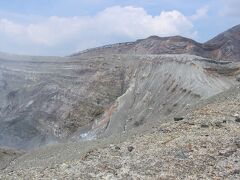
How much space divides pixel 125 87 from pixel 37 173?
1025 inches

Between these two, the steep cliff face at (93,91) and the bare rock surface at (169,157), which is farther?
the steep cliff face at (93,91)

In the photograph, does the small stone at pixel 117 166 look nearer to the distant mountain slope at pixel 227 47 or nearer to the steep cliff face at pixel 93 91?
the steep cliff face at pixel 93 91

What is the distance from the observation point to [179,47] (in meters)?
59.4

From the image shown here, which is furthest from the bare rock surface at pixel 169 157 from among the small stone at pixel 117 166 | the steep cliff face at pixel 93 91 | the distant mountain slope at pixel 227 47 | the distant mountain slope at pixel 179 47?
the distant mountain slope at pixel 227 47

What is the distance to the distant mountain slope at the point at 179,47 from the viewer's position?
193 ft

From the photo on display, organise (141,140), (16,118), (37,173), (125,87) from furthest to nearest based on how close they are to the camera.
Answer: (16,118) < (125,87) < (141,140) < (37,173)

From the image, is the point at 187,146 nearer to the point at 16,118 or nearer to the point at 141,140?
the point at 141,140

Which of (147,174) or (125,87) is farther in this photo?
(125,87)

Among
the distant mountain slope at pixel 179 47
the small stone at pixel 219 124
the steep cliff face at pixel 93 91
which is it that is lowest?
the steep cliff face at pixel 93 91

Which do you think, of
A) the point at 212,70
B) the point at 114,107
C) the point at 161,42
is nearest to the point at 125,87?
the point at 114,107

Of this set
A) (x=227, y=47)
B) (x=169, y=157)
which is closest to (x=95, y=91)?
(x=227, y=47)

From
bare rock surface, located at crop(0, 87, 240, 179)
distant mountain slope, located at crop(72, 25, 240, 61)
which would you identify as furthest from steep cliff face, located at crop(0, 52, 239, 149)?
bare rock surface, located at crop(0, 87, 240, 179)

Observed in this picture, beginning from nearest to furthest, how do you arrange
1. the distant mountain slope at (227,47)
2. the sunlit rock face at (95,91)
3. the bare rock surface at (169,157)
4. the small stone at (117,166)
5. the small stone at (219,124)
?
the bare rock surface at (169,157) < the small stone at (117,166) < the small stone at (219,124) < the sunlit rock face at (95,91) < the distant mountain slope at (227,47)

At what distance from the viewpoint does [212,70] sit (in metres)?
34.3
